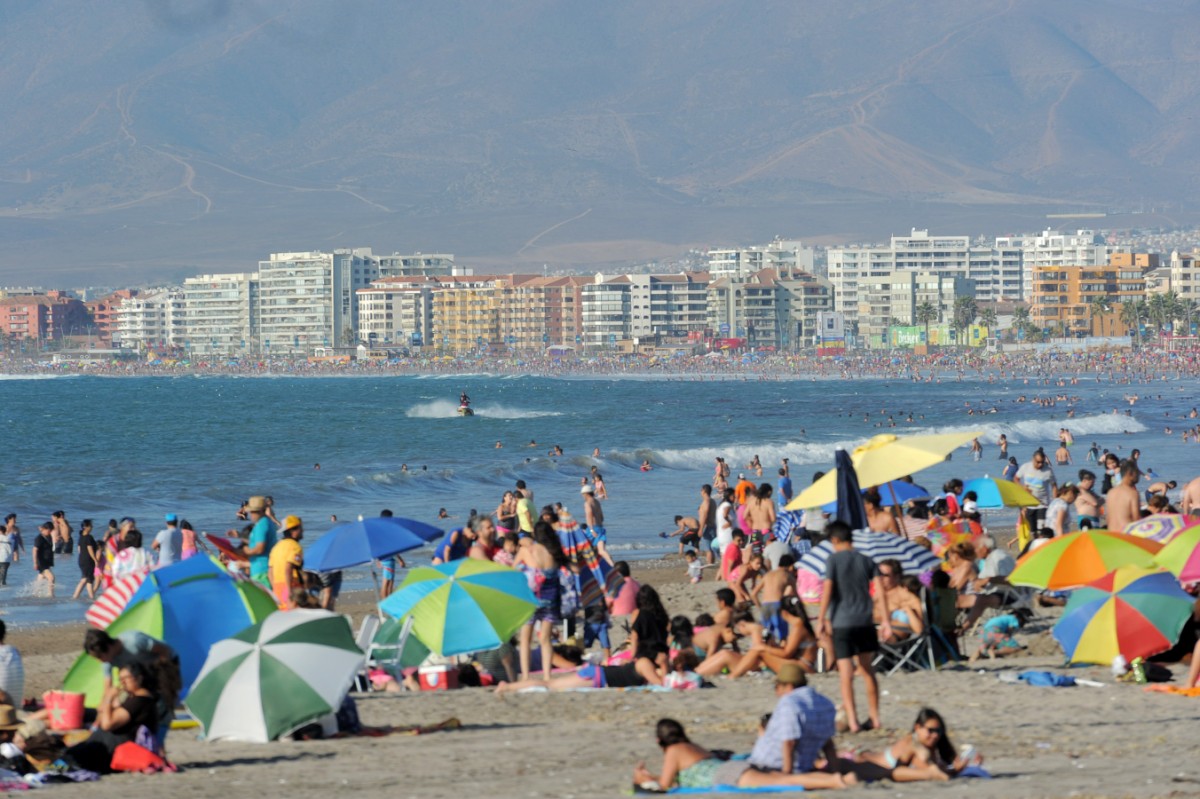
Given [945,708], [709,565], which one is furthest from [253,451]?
[945,708]

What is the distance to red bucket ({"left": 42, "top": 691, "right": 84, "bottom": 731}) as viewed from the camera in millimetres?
10922

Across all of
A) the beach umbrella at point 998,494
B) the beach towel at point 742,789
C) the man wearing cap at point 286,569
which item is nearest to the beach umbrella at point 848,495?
the man wearing cap at point 286,569

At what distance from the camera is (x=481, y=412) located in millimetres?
95938

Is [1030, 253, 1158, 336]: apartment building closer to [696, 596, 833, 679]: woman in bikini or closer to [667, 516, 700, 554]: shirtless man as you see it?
[667, 516, 700, 554]: shirtless man

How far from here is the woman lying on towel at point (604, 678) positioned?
13.0 metres

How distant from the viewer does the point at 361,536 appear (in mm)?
15461

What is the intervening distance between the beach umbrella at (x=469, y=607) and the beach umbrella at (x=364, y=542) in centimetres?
244

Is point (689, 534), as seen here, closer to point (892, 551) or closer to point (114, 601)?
point (892, 551)

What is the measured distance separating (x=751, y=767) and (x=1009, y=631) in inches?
219

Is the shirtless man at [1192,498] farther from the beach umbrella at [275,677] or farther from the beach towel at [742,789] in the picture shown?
the beach umbrella at [275,677]

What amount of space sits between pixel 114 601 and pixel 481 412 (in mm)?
83735

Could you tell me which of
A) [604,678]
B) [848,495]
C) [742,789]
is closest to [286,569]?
[604,678]

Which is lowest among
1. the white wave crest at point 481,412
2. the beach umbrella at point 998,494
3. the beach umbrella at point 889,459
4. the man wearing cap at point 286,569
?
the man wearing cap at point 286,569

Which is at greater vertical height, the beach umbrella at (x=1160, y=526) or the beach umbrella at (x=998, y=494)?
the beach umbrella at (x=998, y=494)
